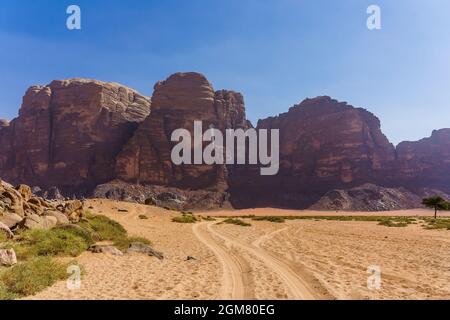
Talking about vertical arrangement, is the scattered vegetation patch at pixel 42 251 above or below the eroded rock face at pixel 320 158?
below

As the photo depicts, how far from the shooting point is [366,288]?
9.21 m

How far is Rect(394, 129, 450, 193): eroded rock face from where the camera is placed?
12688 cm

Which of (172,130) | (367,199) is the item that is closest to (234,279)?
(367,199)

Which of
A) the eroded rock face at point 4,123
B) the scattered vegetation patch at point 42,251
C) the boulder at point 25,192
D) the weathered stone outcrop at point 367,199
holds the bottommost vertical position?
the weathered stone outcrop at point 367,199

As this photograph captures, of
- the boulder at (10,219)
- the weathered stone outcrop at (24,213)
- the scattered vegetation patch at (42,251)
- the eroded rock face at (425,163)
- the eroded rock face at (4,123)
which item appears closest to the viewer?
the scattered vegetation patch at (42,251)

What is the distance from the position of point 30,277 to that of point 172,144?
110046mm

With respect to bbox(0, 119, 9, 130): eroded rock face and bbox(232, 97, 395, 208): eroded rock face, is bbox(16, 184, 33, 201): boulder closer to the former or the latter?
bbox(232, 97, 395, 208): eroded rock face

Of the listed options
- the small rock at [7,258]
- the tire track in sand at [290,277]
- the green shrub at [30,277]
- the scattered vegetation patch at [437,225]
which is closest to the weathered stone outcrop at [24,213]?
the small rock at [7,258]

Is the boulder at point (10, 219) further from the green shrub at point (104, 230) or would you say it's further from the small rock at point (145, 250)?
the small rock at point (145, 250)

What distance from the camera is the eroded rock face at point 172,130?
4407 inches

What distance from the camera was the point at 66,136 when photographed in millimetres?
122562

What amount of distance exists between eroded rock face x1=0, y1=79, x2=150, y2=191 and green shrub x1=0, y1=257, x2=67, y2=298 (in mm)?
109197

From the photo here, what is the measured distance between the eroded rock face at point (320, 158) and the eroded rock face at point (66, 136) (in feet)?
153
